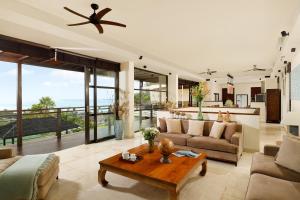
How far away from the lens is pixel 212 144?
3801 millimetres

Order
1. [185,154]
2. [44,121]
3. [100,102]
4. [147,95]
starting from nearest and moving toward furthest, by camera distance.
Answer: [185,154] < [100,102] < [44,121] < [147,95]

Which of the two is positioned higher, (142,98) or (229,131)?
(142,98)

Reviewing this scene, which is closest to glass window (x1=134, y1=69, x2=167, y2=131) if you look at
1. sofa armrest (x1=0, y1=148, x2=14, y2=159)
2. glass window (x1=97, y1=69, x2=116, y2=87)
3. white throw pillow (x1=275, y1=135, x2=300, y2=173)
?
glass window (x1=97, y1=69, x2=116, y2=87)

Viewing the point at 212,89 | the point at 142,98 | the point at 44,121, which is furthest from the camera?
the point at 212,89

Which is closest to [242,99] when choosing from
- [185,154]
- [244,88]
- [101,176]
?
[244,88]

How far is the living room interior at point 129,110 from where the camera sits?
8.20 feet

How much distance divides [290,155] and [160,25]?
125 inches

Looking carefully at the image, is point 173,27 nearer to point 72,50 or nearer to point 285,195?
point 72,50

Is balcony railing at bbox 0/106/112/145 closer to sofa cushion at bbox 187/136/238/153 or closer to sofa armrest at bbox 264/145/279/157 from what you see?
sofa cushion at bbox 187/136/238/153

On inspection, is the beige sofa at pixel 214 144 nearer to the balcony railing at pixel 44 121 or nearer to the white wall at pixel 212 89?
the balcony railing at pixel 44 121

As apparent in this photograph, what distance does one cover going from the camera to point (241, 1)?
2.84 m

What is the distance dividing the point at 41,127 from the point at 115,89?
8.97 ft

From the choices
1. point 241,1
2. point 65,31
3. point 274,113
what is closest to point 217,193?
point 241,1

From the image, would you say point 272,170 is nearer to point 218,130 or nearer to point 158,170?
point 158,170
